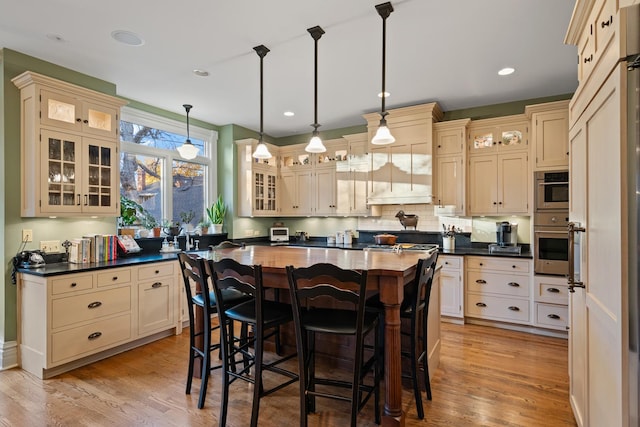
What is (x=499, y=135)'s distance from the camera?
4234mm

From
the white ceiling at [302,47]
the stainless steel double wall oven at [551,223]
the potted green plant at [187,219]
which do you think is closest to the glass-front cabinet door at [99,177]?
the white ceiling at [302,47]

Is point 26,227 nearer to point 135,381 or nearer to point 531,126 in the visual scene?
point 135,381

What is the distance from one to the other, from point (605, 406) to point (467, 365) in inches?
64.2

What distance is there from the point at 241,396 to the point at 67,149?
9.06 ft

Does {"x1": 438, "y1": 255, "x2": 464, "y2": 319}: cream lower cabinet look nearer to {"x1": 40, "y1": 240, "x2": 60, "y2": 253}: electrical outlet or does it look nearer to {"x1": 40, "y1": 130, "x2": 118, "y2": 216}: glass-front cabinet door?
{"x1": 40, "y1": 130, "x2": 118, "y2": 216}: glass-front cabinet door

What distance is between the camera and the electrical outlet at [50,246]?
3.13m

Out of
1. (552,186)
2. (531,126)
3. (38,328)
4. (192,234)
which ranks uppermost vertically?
(531,126)

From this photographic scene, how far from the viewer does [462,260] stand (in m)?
4.08

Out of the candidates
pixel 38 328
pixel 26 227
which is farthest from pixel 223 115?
pixel 38 328

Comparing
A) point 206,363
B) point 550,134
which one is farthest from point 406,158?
point 206,363

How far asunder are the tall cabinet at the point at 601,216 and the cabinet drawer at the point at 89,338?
3.63 meters

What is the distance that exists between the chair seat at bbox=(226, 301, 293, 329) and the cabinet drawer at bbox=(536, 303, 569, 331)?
10.1 feet

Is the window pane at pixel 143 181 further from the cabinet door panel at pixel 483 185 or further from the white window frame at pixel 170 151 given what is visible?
the cabinet door panel at pixel 483 185

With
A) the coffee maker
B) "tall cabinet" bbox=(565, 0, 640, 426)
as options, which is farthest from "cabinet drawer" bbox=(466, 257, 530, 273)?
"tall cabinet" bbox=(565, 0, 640, 426)
